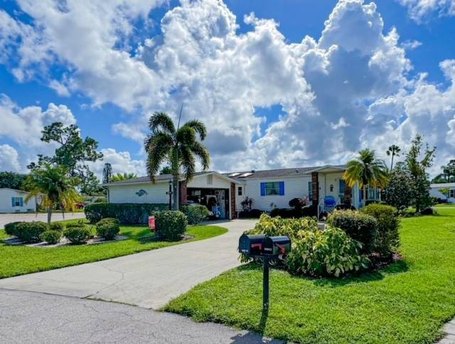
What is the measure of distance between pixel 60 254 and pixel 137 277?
430cm

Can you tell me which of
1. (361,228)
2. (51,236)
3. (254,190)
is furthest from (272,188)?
(361,228)

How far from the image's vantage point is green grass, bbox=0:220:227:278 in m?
8.66

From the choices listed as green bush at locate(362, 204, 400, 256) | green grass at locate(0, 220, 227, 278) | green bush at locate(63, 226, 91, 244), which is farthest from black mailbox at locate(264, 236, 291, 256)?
green bush at locate(63, 226, 91, 244)

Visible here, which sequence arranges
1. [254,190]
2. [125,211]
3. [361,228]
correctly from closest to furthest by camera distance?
[361,228] < [125,211] < [254,190]

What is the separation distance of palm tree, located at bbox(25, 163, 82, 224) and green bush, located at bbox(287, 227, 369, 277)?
459 inches

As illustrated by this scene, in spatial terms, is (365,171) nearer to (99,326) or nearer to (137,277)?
(137,277)

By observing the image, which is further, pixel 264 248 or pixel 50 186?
pixel 50 186

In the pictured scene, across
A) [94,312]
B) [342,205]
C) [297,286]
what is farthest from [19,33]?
[342,205]

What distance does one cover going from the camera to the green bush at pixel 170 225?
529 inches

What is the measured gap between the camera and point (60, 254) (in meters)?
10.6

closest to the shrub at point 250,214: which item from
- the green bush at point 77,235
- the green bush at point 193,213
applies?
the green bush at point 193,213

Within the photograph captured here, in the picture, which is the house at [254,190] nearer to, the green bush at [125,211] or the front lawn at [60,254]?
the green bush at [125,211]

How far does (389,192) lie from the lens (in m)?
23.8

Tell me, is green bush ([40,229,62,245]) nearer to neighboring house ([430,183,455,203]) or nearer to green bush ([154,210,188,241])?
green bush ([154,210,188,241])
